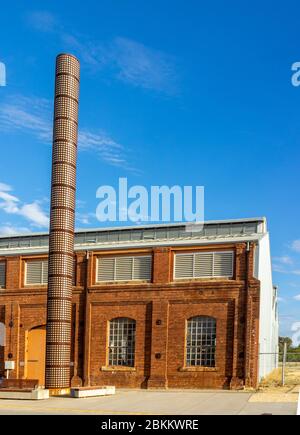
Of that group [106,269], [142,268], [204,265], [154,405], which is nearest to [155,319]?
[142,268]

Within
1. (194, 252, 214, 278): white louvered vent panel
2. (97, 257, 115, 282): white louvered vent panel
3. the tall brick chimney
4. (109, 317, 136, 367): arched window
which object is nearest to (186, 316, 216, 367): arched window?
(194, 252, 214, 278): white louvered vent panel

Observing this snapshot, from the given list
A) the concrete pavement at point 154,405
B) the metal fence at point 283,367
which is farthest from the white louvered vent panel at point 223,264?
the concrete pavement at point 154,405

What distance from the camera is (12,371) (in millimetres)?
32844

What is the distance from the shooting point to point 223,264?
29875 mm

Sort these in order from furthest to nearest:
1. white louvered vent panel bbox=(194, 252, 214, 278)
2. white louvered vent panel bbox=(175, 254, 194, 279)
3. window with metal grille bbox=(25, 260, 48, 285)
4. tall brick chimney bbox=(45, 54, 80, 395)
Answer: window with metal grille bbox=(25, 260, 48, 285)
white louvered vent panel bbox=(175, 254, 194, 279)
white louvered vent panel bbox=(194, 252, 214, 278)
tall brick chimney bbox=(45, 54, 80, 395)

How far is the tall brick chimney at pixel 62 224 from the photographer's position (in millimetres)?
26422

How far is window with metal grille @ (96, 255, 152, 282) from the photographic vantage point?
103 feet

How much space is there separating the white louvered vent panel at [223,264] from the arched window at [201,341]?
2133mm

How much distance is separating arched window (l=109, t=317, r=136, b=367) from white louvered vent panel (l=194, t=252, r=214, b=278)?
399cm

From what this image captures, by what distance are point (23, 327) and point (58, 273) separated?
24.4 feet

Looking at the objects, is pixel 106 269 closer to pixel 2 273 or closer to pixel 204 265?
pixel 204 265

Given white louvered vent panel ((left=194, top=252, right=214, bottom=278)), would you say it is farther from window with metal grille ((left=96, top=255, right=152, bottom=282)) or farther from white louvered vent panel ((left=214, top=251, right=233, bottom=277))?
window with metal grille ((left=96, top=255, right=152, bottom=282))

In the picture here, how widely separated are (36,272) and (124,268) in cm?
499
